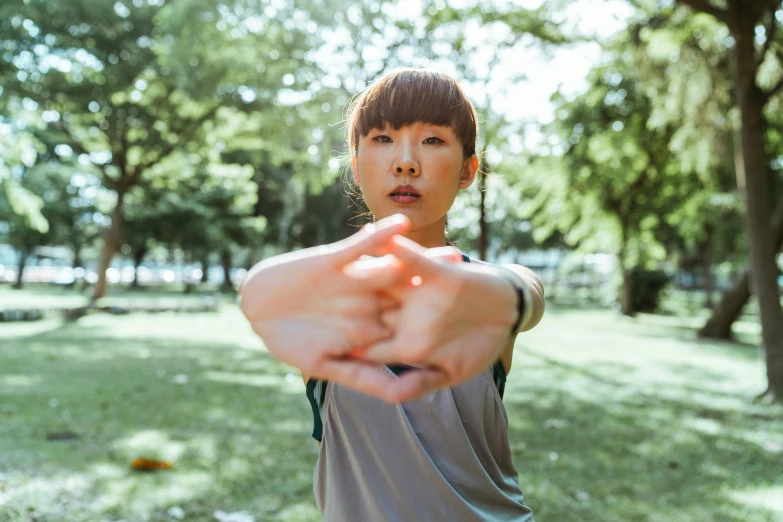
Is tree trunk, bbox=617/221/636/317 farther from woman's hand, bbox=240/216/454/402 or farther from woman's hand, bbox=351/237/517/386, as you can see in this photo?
→ woman's hand, bbox=240/216/454/402

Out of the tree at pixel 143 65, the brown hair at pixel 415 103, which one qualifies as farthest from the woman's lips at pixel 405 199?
the tree at pixel 143 65

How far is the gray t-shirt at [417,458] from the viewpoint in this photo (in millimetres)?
1383

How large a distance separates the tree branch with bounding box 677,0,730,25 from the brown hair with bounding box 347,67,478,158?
21.8 ft

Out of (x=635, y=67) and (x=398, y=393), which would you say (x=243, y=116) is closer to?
(x=635, y=67)

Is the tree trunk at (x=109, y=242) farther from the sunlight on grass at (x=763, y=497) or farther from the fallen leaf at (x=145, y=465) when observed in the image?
the sunlight on grass at (x=763, y=497)

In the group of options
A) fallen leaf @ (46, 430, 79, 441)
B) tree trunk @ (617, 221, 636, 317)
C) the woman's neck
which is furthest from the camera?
tree trunk @ (617, 221, 636, 317)

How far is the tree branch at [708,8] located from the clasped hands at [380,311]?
24.2 feet

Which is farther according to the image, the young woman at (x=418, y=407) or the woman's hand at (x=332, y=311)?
the young woman at (x=418, y=407)

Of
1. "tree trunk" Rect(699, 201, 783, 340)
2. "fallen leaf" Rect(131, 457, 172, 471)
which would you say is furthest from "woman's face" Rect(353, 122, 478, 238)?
"tree trunk" Rect(699, 201, 783, 340)

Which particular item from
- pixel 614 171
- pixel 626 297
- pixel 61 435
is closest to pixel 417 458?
pixel 61 435

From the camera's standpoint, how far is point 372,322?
819 millimetres

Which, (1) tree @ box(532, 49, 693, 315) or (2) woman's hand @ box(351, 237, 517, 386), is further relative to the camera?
(1) tree @ box(532, 49, 693, 315)

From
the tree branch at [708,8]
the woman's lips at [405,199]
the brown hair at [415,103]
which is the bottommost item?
the woman's lips at [405,199]

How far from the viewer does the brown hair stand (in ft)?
4.73
